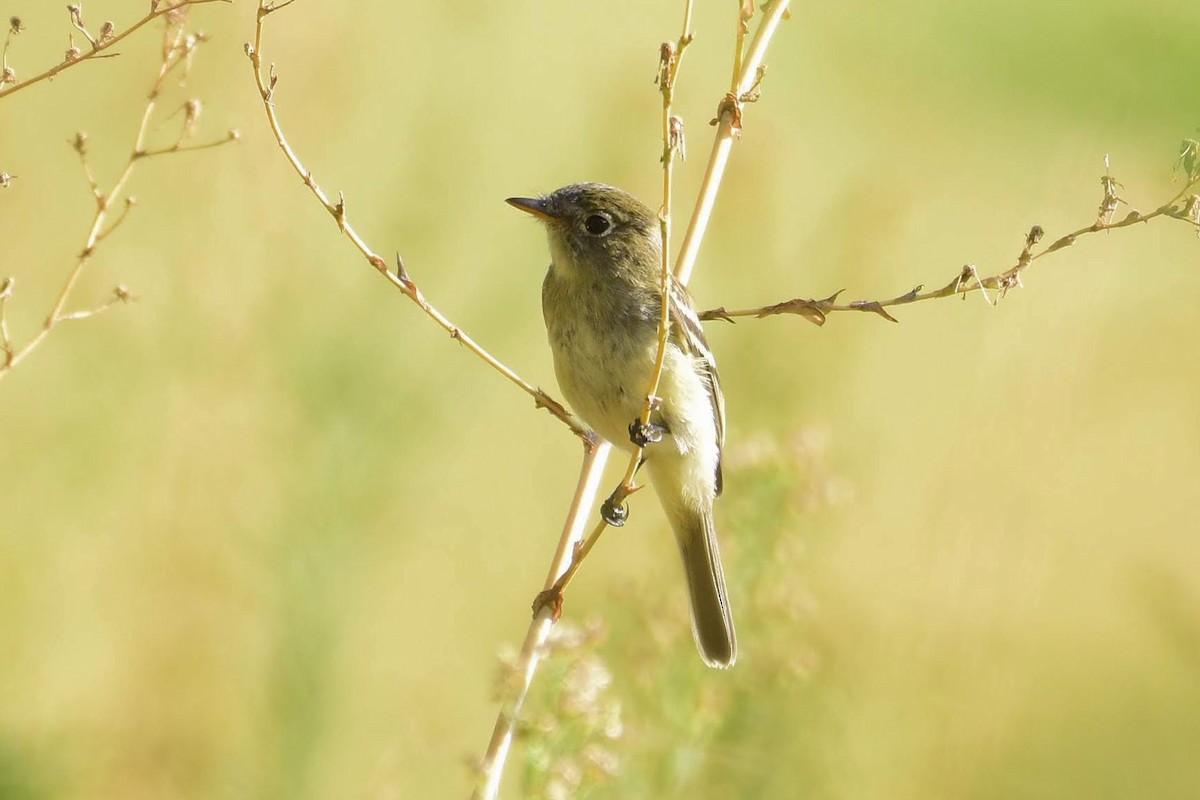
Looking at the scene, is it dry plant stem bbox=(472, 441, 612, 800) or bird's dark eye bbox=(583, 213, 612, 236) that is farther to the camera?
bird's dark eye bbox=(583, 213, 612, 236)

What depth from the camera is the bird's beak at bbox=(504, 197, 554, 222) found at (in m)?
3.23

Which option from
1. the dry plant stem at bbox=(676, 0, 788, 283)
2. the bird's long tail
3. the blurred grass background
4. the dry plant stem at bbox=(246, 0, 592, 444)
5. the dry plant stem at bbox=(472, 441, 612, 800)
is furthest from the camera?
the bird's long tail

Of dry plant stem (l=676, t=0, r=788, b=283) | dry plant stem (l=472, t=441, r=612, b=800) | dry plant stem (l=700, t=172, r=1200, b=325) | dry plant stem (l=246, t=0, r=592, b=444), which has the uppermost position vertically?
dry plant stem (l=676, t=0, r=788, b=283)

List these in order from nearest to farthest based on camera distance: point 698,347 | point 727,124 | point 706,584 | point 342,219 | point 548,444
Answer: point 342,219 < point 727,124 < point 698,347 < point 706,584 < point 548,444

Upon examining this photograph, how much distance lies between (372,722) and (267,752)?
134 centimetres

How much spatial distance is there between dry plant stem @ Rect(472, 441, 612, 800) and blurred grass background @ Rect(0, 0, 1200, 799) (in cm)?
7

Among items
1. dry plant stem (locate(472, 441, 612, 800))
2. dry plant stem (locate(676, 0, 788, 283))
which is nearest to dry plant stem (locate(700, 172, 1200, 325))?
dry plant stem (locate(676, 0, 788, 283))

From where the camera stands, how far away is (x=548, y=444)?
19.5ft

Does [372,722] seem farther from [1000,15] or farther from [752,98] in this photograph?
[1000,15]

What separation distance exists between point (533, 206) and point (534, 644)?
4.78ft

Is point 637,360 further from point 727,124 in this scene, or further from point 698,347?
point 727,124

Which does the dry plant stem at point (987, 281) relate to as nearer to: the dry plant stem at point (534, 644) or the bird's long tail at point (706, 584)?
the dry plant stem at point (534, 644)

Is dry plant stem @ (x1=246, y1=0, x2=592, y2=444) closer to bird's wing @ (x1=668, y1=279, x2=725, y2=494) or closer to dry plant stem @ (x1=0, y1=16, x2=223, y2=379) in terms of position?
dry plant stem @ (x1=0, y1=16, x2=223, y2=379)

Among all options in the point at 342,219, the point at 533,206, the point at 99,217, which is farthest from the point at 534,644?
the point at 533,206
